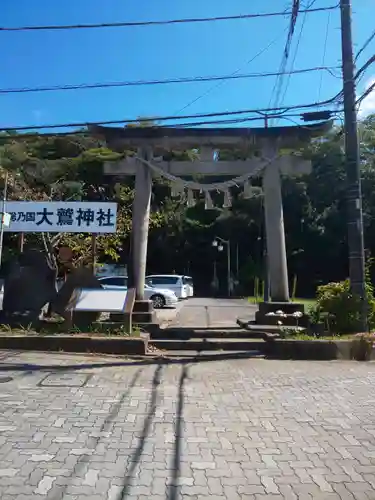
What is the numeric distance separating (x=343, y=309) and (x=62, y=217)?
6.91m

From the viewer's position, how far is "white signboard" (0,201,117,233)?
460 inches

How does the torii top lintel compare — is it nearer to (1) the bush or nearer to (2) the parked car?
(1) the bush

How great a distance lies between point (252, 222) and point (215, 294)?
7249mm

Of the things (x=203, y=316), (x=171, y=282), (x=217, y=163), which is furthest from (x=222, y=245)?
(x=217, y=163)

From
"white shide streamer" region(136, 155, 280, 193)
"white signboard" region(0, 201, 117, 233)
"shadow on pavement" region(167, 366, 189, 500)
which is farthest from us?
"white shide streamer" region(136, 155, 280, 193)

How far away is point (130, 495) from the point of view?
3.64 metres

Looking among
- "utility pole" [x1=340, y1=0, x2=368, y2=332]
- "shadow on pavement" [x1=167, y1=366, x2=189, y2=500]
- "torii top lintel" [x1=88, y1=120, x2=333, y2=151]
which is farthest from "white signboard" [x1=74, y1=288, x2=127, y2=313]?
"utility pole" [x1=340, y1=0, x2=368, y2=332]

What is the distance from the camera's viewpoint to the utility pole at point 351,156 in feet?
34.1

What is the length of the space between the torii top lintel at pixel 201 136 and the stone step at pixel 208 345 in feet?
16.9

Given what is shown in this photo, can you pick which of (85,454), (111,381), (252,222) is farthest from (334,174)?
(85,454)

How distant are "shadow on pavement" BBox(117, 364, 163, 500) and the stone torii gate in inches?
190

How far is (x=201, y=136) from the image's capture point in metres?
12.4

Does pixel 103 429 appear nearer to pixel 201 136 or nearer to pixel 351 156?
pixel 351 156

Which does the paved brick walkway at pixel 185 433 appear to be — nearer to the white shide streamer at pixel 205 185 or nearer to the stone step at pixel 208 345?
the stone step at pixel 208 345
